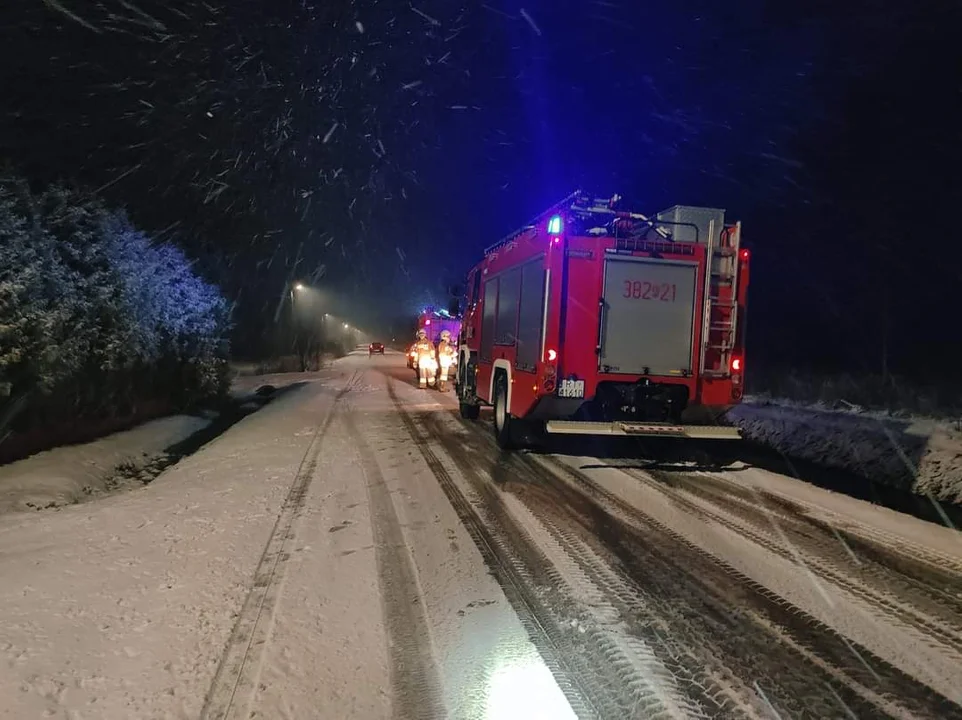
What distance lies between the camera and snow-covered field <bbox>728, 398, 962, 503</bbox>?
32.0 feet

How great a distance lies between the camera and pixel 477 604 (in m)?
4.92

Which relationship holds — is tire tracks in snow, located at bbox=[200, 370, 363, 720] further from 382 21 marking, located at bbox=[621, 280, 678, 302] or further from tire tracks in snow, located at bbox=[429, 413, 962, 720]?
382 21 marking, located at bbox=[621, 280, 678, 302]

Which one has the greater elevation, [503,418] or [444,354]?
[444,354]

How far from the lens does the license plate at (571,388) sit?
9.48 metres

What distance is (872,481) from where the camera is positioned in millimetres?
10352

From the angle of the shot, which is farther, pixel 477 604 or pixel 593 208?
pixel 593 208

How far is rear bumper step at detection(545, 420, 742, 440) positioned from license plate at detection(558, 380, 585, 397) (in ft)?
1.29

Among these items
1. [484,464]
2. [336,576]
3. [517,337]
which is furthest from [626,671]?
[517,337]

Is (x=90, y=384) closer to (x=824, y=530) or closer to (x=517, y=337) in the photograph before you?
(x=517, y=337)

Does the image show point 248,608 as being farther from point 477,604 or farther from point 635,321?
point 635,321

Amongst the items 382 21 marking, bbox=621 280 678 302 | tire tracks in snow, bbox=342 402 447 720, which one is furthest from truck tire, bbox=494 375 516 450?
tire tracks in snow, bbox=342 402 447 720

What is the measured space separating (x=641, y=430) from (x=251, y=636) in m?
6.14

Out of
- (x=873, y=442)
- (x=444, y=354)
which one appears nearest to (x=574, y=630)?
(x=873, y=442)

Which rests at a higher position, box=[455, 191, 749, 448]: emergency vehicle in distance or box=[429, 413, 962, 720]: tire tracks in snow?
box=[455, 191, 749, 448]: emergency vehicle in distance
